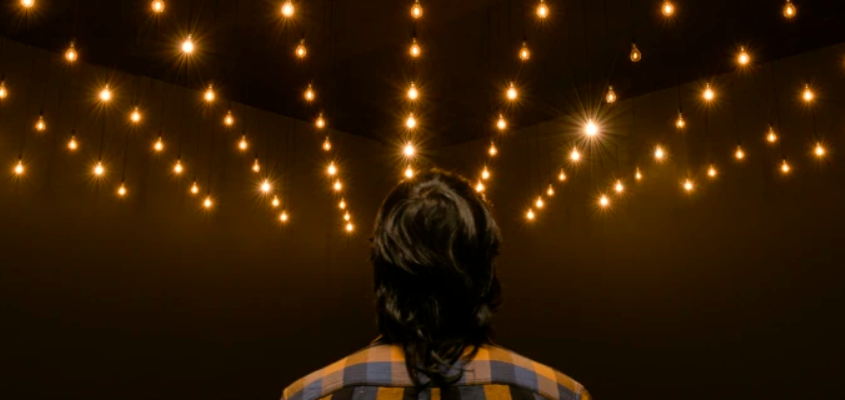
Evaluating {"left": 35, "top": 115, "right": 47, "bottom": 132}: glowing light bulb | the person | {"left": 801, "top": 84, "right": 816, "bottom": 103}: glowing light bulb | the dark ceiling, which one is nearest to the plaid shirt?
the person

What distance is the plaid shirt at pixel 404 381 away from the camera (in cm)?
97

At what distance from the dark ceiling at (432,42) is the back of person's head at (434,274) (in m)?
2.56

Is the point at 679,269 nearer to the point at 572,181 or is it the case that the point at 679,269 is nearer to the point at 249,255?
the point at 572,181

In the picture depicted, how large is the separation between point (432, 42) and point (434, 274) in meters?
3.32

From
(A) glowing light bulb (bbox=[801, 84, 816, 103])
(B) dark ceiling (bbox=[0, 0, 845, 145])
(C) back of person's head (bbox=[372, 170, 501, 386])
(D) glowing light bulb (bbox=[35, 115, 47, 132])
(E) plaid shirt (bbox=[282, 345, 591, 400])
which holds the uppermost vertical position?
(B) dark ceiling (bbox=[0, 0, 845, 145])

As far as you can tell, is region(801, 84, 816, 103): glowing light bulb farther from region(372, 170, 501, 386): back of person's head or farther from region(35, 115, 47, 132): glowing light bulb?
region(35, 115, 47, 132): glowing light bulb

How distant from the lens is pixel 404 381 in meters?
0.98

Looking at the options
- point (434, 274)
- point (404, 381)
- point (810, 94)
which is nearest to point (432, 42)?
point (810, 94)

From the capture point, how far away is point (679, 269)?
4.74 meters

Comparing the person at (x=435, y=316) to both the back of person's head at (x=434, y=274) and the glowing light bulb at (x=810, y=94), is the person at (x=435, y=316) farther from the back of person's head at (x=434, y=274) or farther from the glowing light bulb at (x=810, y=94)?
the glowing light bulb at (x=810, y=94)

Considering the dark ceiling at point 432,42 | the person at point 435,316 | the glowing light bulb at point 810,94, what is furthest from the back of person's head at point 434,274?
the glowing light bulb at point 810,94

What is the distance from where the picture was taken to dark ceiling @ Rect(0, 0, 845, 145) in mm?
3785

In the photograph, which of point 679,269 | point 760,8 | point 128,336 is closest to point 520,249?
point 679,269

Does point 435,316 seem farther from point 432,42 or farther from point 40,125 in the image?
point 40,125
